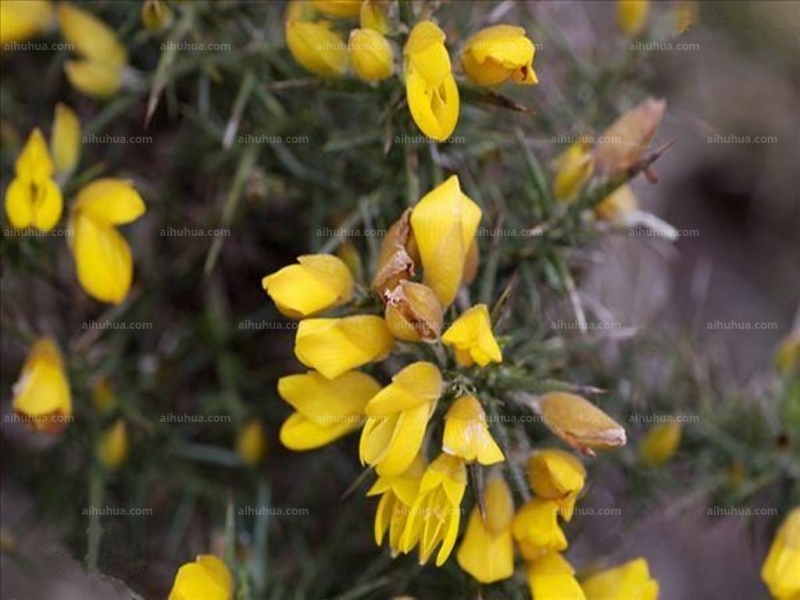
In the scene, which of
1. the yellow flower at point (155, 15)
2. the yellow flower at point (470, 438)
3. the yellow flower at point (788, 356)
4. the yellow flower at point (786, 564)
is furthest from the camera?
the yellow flower at point (788, 356)

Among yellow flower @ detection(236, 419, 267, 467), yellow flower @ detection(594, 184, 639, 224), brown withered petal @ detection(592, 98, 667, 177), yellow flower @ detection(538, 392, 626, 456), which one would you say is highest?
brown withered petal @ detection(592, 98, 667, 177)

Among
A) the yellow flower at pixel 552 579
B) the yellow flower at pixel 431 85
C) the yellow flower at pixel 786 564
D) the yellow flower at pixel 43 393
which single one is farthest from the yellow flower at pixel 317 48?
the yellow flower at pixel 786 564

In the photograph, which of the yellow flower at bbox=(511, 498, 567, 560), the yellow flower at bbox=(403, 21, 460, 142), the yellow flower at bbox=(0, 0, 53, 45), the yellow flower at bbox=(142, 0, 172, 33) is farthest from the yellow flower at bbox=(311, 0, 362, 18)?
the yellow flower at bbox=(511, 498, 567, 560)

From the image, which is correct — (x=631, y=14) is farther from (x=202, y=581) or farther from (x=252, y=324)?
(x=202, y=581)

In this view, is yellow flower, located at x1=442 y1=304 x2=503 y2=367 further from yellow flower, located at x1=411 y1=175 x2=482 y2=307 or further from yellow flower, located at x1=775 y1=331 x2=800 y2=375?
yellow flower, located at x1=775 y1=331 x2=800 y2=375

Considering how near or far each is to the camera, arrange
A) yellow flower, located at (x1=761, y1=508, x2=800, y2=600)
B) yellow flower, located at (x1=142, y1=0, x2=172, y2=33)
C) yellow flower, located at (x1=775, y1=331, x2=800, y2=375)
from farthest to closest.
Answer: yellow flower, located at (x1=775, y1=331, x2=800, y2=375)
yellow flower, located at (x1=142, y1=0, x2=172, y2=33)
yellow flower, located at (x1=761, y1=508, x2=800, y2=600)

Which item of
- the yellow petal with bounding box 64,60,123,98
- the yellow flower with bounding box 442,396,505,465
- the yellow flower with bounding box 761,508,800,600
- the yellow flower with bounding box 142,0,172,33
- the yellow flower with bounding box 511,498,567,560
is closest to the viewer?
the yellow flower with bounding box 442,396,505,465

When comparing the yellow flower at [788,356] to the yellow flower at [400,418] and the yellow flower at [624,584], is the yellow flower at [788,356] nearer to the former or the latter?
the yellow flower at [624,584]
